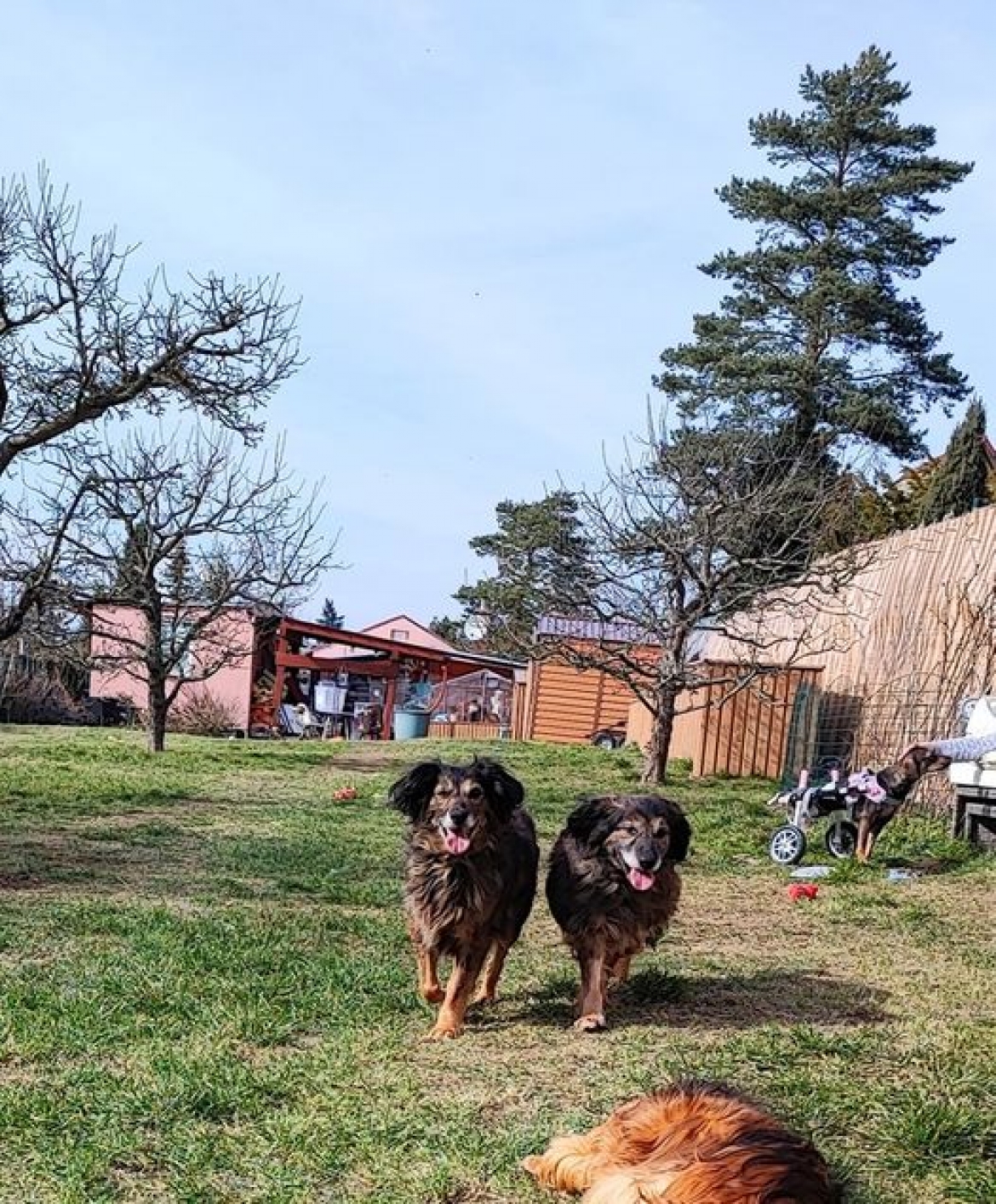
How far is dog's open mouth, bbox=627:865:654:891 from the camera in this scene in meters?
4.72

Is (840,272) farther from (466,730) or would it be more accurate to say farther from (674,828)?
(674,828)

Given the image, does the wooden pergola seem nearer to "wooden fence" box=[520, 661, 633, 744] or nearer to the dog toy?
"wooden fence" box=[520, 661, 633, 744]

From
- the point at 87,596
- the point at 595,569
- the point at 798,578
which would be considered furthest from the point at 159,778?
the point at 798,578

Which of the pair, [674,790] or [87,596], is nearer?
[674,790]

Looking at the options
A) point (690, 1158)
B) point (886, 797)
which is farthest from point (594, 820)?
point (886, 797)

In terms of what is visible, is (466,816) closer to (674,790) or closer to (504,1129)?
(504,1129)

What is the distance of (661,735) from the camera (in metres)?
15.5

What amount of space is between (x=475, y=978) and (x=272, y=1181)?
169cm

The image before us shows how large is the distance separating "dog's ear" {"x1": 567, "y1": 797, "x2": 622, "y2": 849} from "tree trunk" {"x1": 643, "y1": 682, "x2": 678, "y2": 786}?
10376 mm

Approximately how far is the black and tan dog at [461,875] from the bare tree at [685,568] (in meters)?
10.4

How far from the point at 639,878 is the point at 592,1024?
546mm

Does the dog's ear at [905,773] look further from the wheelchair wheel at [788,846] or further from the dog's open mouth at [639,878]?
the dog's open mouth at [639,878]

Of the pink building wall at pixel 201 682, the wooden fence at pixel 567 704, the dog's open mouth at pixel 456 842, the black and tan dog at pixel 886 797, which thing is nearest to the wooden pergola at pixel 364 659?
the pink building wall at pixel 201 682

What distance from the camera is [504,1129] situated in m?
3.44
